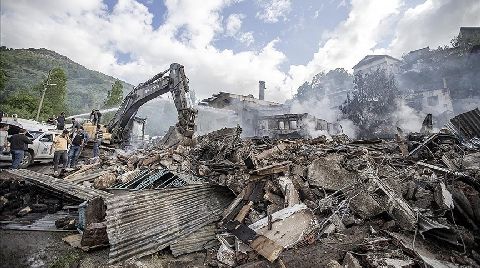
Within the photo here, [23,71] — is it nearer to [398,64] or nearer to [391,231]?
[398,64]

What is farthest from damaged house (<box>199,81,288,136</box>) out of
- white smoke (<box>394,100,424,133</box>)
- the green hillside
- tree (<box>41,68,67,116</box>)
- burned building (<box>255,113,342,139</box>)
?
the green hillside

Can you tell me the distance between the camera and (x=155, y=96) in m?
12.1

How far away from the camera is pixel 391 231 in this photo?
4109mm

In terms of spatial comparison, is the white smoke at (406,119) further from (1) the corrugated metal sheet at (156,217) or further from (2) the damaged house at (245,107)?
(1) the corrugated metal sheet at (156,217)

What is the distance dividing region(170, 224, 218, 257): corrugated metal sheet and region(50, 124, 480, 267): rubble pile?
3.3 inches

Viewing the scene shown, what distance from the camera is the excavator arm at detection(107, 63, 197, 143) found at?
33.5ft

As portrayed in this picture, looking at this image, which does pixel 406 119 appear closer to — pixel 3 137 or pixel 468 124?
pixel 468 124

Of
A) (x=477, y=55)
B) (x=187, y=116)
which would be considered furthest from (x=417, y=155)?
(x=477, y=55)

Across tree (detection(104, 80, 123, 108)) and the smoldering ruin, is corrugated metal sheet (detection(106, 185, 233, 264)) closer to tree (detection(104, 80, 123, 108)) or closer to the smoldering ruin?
the smoldering ruin

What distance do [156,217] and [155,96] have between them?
8.61 metres

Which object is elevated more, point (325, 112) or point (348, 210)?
point (325, 112)

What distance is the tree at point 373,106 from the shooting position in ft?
83.6

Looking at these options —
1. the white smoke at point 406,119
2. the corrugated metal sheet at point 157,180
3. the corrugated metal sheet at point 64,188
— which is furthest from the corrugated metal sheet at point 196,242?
the white smoke at point 406,119

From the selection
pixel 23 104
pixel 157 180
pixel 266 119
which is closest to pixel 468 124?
pixel 157 180
